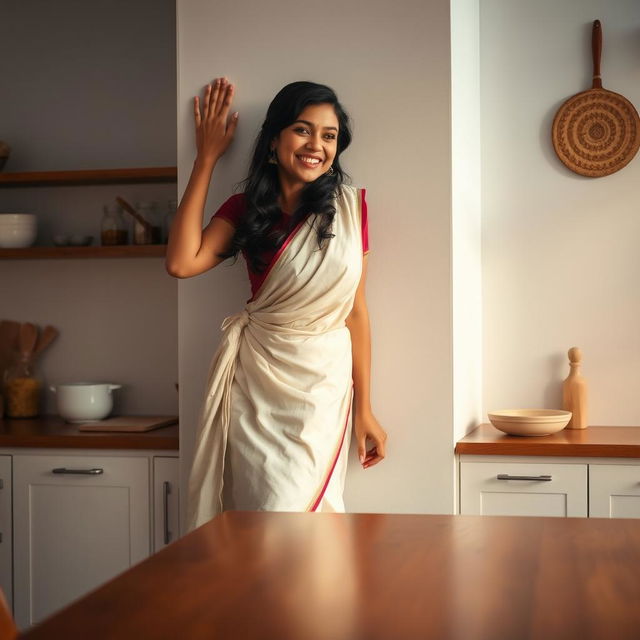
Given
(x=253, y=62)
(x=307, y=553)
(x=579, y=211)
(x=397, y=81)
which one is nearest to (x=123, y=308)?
(x=253, y=62)

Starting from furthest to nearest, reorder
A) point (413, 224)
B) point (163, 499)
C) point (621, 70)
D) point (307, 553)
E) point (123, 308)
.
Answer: point (123, 308), point (621, 70), point (163, 499), point (413, 224), point (307, 553)

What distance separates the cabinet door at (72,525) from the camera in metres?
2.92

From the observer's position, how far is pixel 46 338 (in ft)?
11.8

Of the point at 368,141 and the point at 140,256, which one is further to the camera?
the point at 140,256

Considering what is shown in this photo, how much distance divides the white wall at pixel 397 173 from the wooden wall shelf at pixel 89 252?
2.34 ft

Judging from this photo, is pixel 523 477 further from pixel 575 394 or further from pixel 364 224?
pixel 364 224

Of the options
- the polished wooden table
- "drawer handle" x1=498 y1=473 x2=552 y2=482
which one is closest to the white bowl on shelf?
"drawer handle" x1=498 y1=473 x2=552 y2=482

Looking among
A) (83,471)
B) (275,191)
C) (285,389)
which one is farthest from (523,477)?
(83,471)

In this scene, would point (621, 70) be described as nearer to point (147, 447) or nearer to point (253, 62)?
point (253, 62)

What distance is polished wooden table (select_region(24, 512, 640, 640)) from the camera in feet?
2.69

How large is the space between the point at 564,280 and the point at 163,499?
157 centimetres

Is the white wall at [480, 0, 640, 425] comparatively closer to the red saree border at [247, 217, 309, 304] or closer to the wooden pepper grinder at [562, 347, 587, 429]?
the wooden pepper grinder at [562, 347, 587, 429]

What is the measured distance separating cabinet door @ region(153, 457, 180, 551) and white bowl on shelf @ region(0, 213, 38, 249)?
108cm

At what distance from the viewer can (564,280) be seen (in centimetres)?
325
